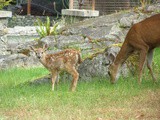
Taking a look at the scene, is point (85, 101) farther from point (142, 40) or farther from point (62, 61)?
point (142, 40)

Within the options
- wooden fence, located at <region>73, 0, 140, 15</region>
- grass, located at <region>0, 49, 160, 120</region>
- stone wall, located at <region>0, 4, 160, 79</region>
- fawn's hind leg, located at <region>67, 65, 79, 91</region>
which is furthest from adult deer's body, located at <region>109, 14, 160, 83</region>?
wooden fence, located at <region>73, 0, 140, 15</region>

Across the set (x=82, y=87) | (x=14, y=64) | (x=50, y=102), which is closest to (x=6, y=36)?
(x=14, y=64)

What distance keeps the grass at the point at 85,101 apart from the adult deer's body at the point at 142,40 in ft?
1.49

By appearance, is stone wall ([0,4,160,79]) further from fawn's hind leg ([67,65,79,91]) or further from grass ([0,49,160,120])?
fawn's hind leg ([67,65,79,91])

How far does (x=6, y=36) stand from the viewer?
61.6 feet

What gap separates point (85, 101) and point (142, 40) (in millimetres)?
2357

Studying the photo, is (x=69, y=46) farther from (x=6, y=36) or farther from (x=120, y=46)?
(x=6, y=36)

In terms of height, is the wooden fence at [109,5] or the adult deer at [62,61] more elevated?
the wooden fence at [109,5]

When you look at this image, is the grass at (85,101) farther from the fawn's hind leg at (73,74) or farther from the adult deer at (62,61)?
the adult deer at (62,61)

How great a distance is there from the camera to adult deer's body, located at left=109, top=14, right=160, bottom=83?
11.7 metres

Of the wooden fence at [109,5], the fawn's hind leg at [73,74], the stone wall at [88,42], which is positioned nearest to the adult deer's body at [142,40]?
the stone wall at [88,42]

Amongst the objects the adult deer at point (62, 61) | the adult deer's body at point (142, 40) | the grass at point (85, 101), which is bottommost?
the grass at point (85, 101)

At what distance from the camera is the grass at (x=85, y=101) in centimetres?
907

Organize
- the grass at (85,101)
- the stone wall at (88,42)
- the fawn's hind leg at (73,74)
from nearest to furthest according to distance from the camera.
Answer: the grass at (85,101) < the fawn's hind leg at (73,74) < the stone wall at (88,42)
